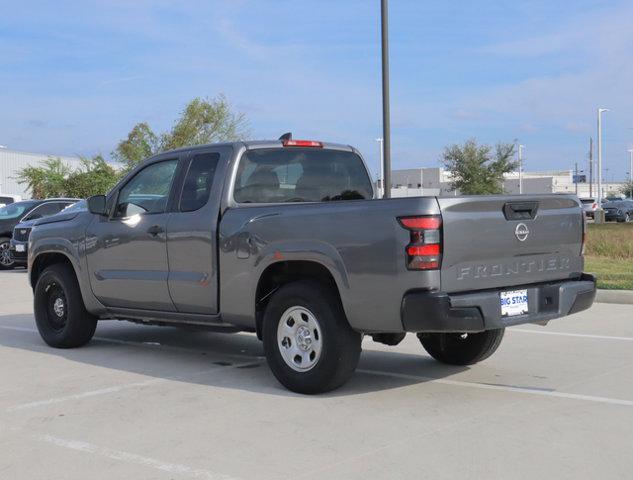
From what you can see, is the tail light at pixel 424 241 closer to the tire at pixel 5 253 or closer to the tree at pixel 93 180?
the tire at pixel 5 253

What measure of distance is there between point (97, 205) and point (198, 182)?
1.31 meters

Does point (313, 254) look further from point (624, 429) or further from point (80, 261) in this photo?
point (80, 261)

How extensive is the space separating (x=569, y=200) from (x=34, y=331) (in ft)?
21.7

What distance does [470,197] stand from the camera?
552 centimetres

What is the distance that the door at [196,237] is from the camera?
674 cm

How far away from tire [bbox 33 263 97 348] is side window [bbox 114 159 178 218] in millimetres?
1084

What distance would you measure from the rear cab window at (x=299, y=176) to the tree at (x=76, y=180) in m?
30.1

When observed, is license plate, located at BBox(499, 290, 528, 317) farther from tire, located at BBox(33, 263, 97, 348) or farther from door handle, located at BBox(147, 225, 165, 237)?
tire, located at BBox(33, 263, 97, 348)

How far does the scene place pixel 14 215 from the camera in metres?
19.6

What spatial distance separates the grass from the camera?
13195mm

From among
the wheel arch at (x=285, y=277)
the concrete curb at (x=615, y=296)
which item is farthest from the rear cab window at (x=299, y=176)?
the concrete curb at (x=615, y=296)

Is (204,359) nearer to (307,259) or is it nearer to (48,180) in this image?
(307,259)

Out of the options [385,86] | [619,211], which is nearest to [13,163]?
[619,211]

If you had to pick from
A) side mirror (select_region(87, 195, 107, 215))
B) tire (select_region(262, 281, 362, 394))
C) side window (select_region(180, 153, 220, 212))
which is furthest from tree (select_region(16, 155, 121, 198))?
tire (select_region(262, 281, 362, 394))
